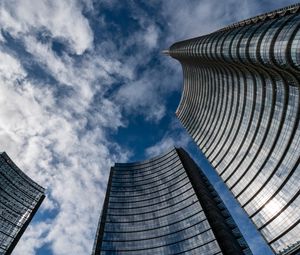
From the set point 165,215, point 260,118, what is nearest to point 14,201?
point 165,215

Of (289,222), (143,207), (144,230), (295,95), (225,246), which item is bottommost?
(289,222)

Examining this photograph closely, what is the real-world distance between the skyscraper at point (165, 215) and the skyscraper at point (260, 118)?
1474 cm

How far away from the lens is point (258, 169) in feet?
266

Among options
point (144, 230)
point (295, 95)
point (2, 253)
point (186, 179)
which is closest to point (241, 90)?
point (295, 95)

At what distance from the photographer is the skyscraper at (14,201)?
82312 mm

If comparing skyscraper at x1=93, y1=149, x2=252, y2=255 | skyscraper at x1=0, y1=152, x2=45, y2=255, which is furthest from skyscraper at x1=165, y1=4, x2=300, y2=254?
skyscraper at x1=0, y1=152, x2=45, y2=255

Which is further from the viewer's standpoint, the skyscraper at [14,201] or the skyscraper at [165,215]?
the skyscraper at [165,215]

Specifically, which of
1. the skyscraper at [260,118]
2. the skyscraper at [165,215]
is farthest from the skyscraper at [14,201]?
the skyscraper at [260,118]

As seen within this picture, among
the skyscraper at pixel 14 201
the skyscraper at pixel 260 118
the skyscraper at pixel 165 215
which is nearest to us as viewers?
the skyscraper at pixel 260 118

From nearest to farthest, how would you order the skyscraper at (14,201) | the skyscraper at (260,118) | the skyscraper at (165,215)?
the skyscraper at (260,118) → the skyscraper at (14,201) → the skyscraper at (165,215)

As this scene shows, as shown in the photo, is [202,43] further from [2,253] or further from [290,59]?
[2,253]

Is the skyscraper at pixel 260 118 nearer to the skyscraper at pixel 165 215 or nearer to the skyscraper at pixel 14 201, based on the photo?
the skyscraper at pixel 165 215

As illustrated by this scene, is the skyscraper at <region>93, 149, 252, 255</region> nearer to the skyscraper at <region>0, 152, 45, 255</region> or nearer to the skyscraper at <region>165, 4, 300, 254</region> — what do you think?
the skyscraper at <region>165, 4, 300, 254</region>

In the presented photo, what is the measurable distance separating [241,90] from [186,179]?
1815 inches
